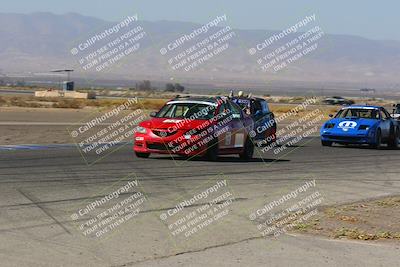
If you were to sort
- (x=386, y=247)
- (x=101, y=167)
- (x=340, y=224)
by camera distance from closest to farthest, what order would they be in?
(x=386, y=247), (x=340, y=224), (x=101, y=167)

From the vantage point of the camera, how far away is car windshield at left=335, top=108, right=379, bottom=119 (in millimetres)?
25688

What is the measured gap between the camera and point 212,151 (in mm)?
17781

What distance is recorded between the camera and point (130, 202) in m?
11.0

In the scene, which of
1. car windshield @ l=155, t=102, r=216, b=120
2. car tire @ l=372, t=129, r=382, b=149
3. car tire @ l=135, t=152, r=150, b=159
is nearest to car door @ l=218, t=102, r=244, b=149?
car windshield @ l=155, t=102, r=216, b=120

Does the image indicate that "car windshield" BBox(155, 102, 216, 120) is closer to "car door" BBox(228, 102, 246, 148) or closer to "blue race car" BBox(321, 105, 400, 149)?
"car door" BBox(228, 102, 246, 148)

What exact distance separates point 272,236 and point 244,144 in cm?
1016

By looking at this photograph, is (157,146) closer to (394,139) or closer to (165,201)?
(165,201)

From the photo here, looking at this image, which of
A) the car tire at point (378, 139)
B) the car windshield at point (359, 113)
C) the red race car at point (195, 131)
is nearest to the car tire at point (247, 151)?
the red race car at point (195, 131)

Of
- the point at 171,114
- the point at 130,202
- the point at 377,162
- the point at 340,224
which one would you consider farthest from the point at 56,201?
the point at 377,162

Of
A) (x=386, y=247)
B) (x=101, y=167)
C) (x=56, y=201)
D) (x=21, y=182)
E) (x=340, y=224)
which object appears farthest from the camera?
(x=101, y=167)

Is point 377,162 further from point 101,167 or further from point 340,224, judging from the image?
point 340,224

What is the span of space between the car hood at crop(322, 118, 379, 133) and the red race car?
254 inches

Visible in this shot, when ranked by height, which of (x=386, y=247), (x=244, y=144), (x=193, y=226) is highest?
(x=193, y=226)

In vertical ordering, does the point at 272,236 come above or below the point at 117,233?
below
